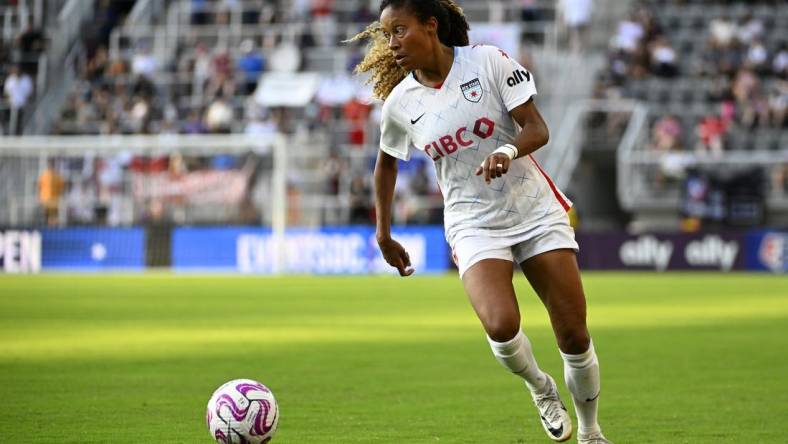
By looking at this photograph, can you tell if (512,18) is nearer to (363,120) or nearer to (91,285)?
(363,120)

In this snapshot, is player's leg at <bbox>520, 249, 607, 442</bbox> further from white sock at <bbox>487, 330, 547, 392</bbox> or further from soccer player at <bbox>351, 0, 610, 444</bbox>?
white sock at <bbox>487, 330, 547, 392</bbox>

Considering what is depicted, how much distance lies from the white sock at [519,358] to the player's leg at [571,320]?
0.55 feet

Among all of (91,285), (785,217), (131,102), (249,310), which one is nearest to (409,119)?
(249,310)

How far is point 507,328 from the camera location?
25.0 ft

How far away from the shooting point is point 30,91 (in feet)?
138

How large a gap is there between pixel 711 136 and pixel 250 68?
1316 cm

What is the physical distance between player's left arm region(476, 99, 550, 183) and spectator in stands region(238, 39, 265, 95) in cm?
3384

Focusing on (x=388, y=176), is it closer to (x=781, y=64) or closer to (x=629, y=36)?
(x=781, y=64)

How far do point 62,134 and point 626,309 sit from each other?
2371 cm

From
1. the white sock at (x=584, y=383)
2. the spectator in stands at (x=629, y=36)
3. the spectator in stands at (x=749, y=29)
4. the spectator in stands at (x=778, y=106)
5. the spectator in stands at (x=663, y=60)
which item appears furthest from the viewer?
the spectator in stands at (x=629, y=36)

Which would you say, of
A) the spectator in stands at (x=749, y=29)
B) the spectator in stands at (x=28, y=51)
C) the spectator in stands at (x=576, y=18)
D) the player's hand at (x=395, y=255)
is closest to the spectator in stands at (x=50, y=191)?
the spectator in stands at (x=28, y=51)

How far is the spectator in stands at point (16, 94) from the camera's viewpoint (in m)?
41.6

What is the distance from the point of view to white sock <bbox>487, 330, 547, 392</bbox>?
773 centimetres

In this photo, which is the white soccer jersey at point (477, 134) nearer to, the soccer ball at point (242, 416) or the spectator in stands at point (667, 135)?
the soccer ball at point (242, 416)
